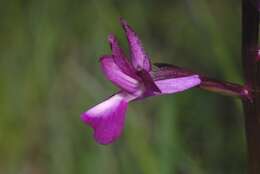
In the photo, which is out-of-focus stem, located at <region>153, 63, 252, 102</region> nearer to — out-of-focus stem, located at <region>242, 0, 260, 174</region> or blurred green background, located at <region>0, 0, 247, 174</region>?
out-of-focus stem, located at <region>242, 0, 260, 174</region>

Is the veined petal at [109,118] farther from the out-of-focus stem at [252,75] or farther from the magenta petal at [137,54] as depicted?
the out-of-focus stem at [252,75]

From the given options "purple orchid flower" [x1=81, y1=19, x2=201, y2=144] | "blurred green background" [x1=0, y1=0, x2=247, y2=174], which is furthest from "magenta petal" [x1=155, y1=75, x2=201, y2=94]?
"blurred green background" [x1=0, y1=0, x2=247, y2=174]

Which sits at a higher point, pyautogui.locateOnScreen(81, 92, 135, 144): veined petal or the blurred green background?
pyautogui.locateOnScreen(81, 92, 135, 144): veined petal

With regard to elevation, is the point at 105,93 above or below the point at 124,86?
below

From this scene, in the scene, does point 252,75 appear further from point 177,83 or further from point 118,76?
point 118,76

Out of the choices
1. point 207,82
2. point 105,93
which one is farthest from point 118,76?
point 105,93

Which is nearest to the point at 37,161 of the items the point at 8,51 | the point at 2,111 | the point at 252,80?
the point at 2,111

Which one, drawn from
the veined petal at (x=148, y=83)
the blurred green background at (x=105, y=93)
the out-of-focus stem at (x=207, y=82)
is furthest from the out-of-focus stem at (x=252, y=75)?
the blurred green background at (x=105, y=93)

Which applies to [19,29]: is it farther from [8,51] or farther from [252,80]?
A: [252,80]
